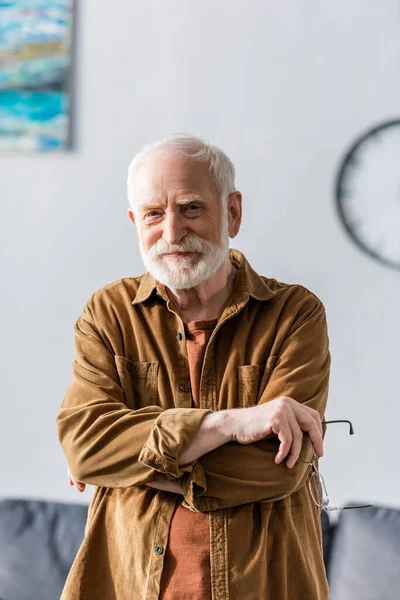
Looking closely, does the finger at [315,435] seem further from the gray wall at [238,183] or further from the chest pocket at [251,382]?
the gray wall at [238,183]

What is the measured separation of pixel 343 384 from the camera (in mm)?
3129

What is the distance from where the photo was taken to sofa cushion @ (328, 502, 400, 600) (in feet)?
7.98

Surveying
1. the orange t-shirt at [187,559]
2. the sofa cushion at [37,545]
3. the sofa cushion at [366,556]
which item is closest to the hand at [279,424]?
the orange t-shirt at [187,559]

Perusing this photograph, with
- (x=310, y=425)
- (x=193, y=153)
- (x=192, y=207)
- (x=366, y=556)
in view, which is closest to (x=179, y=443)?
(x=310, y=425)

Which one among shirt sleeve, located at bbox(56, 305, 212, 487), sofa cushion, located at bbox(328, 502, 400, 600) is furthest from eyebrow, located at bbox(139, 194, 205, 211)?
sofa cushion, located at bbox(328, 502, 400, 600)

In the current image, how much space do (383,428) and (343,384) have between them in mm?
233

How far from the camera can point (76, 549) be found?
262cm

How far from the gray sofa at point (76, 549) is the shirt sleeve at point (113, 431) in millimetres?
1118

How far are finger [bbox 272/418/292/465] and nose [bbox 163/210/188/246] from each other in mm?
441

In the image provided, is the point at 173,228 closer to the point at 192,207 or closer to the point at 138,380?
the point at 192,207

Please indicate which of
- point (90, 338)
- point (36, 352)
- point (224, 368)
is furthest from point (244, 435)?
point (36, 352)

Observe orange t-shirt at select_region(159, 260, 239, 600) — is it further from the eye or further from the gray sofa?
the gray sofa

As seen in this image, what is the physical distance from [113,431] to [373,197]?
1.92 m

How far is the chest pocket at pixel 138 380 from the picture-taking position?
5.53 ft
